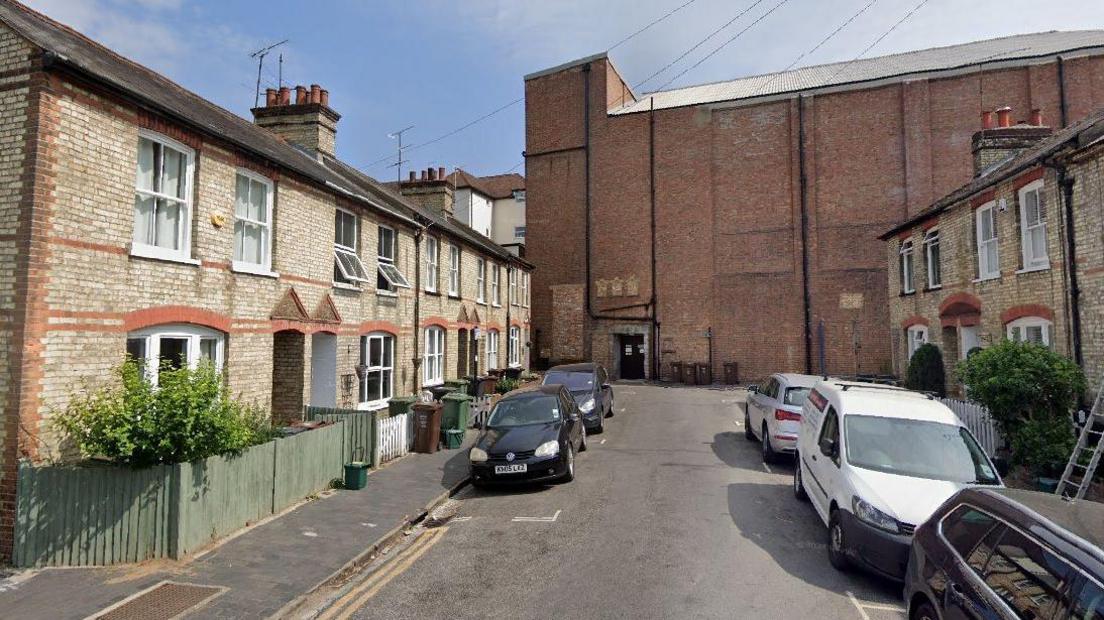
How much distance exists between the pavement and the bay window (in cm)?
392

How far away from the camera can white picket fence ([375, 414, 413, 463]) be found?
34.8ft

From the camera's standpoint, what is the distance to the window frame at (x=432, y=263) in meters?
17.0

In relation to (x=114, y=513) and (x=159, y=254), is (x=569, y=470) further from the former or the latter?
(x=159, y=254)

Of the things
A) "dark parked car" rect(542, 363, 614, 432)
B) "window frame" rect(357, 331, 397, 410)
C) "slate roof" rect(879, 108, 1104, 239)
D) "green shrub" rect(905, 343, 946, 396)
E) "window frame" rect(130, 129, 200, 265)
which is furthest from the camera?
"green shrub" rect(905, 343, 946, 396)

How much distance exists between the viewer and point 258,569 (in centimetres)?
588

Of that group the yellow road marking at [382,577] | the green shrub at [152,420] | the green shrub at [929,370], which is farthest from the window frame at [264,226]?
the green shrub at [929,370]

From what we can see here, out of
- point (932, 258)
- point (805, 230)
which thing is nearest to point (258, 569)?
point (932, 258)

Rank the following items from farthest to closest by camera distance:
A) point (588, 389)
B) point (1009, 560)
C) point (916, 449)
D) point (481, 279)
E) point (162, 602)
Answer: point (481, 279) → point (588, 389) → point (916, 449) → point (162, 602) → point (1009, 560)

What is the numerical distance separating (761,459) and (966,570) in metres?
7.67

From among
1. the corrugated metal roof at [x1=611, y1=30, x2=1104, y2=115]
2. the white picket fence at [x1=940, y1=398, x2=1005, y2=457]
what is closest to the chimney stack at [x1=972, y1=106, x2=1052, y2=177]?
the white picket fence at [x1=940, y1=398, x2=1005, y2=457]

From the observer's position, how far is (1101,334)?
9.55 meters

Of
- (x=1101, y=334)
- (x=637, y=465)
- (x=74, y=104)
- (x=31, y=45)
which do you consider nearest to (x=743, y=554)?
(x=637, y=465)

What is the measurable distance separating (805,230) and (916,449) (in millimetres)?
23116

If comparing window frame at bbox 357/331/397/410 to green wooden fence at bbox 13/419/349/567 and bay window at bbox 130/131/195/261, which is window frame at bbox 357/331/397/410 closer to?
bay window at bbox 130/131/195/261
